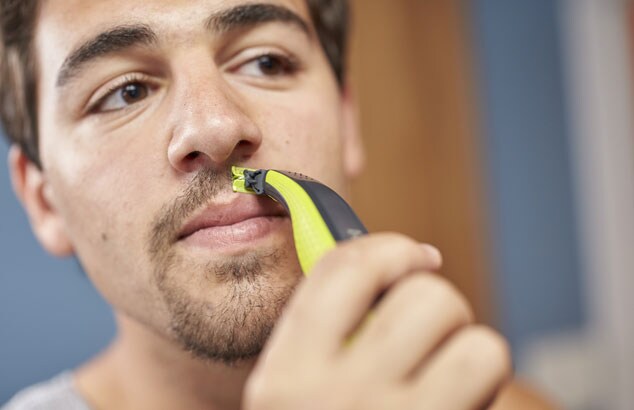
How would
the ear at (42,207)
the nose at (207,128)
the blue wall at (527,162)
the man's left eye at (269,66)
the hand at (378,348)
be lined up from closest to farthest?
1. the hand at (378,348)
2. the nose at (207,128)
3. the man's left eye at (269,66)
4. the ear at (42,207)
5. the blue wall at (527,162)

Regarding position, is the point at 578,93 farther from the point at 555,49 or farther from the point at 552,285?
the point at 552,285

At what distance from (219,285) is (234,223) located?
0.21ft

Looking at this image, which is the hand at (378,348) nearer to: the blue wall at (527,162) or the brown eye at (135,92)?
the brown eye at (135,92)

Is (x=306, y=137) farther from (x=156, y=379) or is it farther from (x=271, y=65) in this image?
(x=156, y=379)

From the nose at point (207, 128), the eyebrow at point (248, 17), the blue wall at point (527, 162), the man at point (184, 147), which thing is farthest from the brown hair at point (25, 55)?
the blue wall at point (527, 162)

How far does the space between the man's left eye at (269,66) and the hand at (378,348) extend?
408 millimetres

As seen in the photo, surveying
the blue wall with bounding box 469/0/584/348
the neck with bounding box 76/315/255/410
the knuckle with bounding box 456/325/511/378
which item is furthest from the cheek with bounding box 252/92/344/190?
the blue wall with bounding box 469/0/584/348

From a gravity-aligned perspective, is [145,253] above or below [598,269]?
above

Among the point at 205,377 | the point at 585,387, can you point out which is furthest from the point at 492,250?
the point at 205,377

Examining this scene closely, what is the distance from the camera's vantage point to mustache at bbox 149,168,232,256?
23.0 inches

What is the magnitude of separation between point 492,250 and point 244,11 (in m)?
1.16

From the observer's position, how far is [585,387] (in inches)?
65.0

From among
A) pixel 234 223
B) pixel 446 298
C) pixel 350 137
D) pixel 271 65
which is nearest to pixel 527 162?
pixel 350 137

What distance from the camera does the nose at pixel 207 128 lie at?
1.86 feet
